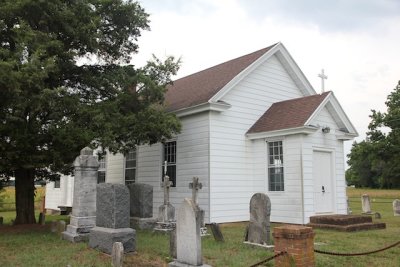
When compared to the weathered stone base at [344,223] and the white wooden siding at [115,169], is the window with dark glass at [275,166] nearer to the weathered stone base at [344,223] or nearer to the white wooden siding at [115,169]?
the weathered stone base at [344,223]

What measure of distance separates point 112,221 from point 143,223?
11.9 feet

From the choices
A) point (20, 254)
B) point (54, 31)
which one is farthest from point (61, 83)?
point (20, 254)

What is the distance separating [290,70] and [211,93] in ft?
16.1

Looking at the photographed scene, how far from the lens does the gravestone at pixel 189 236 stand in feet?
21.2

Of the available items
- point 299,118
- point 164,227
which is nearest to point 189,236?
point 164,227

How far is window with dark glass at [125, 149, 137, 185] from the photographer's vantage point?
61.8 feet

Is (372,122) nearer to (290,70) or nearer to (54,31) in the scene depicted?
(290,70)

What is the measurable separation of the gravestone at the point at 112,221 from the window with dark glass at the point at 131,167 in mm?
9460

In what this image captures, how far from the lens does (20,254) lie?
346 inches

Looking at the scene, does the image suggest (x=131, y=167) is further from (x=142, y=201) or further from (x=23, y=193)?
(x=142, y=201)

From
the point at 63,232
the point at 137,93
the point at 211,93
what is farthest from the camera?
the point at 211,93

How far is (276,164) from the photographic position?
48.5 feet

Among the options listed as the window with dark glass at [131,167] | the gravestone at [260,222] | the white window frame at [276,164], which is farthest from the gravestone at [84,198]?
the window with dark glass at [131,167]

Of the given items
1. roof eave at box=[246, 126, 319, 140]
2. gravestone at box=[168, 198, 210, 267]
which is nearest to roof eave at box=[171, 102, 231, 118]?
roof eave at box=[246, 126, 319, 140]
